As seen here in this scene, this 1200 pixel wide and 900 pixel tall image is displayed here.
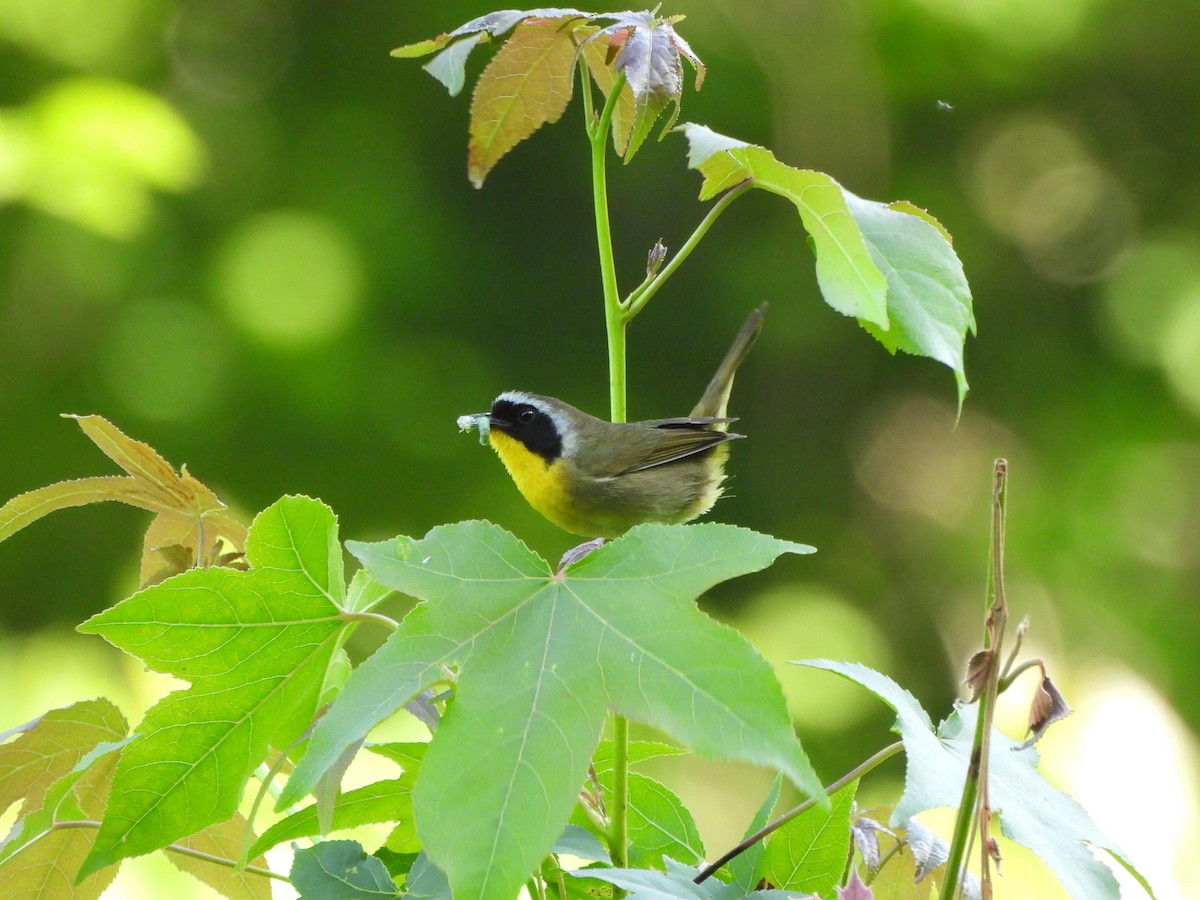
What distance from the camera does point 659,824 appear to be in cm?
85

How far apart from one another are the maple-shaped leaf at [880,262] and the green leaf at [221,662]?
0.33 metres

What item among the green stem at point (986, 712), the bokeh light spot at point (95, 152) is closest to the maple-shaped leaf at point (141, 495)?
the green stem at point (986, 712)

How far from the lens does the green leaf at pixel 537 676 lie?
0.56m

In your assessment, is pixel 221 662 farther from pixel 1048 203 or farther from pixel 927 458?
pixel 1048 203

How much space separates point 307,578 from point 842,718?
10.8 ft

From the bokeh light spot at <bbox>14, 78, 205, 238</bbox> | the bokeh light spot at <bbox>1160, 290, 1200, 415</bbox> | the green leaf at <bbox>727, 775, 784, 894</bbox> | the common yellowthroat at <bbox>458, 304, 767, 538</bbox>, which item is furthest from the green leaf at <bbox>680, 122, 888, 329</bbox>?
the bokeh light spot at <bbox>1160, 290, 1200, 415</bbox>

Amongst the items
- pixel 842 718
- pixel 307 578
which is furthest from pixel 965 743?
pixel 842 718

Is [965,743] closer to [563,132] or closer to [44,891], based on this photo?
[44,891]

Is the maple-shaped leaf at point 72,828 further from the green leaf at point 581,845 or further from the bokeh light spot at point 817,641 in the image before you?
the bokeh light spot at point 817,641

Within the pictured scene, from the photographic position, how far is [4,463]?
11.8 ft

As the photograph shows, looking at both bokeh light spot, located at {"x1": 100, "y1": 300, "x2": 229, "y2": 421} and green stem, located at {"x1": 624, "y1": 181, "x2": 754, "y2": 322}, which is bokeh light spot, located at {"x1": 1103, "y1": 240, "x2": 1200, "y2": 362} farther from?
green stem, located at {"x1": 624, "y1": 181, "x2": 754, "y2": 322}

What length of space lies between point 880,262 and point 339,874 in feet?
1.55

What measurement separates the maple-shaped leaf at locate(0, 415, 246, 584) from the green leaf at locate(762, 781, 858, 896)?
1.40 feet

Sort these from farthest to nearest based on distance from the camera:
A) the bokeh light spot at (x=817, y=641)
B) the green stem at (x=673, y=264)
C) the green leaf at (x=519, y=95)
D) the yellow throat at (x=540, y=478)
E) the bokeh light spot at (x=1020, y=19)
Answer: the bokeh light spot at (x=1020, y=19)
the bokeh light spot at (x=817, y=641)
the yellow throat at (x=540, y=478)
the green leaf at (x=519, y=95)
the green stem at (x=673, y=264)
